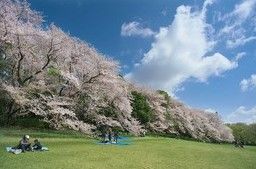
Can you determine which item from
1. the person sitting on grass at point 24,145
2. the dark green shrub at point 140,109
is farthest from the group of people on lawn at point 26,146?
the dark green shrub at point 140,109

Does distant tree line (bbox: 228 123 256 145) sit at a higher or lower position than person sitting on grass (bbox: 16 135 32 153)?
higher

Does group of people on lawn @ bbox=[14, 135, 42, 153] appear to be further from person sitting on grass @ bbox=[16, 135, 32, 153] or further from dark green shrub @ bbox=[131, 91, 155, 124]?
dark green shrub @ bbox=[131, 91, 155, 124]

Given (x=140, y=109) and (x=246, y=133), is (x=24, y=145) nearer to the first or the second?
(x=140, y=109)

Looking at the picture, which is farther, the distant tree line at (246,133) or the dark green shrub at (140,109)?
the distant tree line at (246,133)

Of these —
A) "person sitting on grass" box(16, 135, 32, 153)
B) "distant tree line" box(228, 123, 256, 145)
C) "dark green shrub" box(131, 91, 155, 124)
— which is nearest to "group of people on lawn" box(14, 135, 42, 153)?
"person sitting on grass" box(16, 135, 32, 153)

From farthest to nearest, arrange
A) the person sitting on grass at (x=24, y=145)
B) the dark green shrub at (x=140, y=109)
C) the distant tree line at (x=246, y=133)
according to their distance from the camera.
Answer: the distant tree line at (x=246, y=133), the dark green shrub at (x=140, y=109), the person sitting on grass at (x=24, y=145)

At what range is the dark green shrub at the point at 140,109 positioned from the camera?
235ft

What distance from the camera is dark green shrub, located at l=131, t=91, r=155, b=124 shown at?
71.6 metres

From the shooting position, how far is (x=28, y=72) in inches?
1855

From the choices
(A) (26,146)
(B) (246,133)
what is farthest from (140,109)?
(B) (246,133)

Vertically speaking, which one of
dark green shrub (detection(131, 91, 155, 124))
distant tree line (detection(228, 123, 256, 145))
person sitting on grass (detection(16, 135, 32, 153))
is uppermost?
distant tree line (detection(228, 123, 256, 145))

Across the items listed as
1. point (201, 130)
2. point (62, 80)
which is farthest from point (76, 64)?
point (201, 130)

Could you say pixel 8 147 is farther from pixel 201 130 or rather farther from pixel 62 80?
pixel 201 130

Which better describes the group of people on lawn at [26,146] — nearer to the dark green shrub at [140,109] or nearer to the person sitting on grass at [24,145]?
the person sitting on grass at [24,145]
